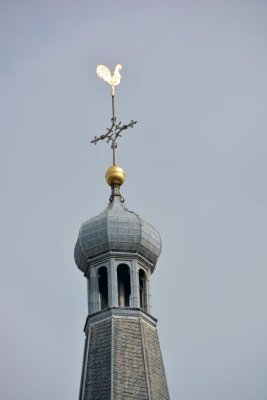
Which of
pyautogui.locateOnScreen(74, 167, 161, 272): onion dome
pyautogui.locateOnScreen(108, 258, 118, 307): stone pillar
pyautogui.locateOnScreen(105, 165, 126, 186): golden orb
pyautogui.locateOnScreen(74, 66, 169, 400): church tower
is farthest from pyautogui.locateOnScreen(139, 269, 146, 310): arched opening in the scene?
pyautogui.locateOnScreen(105, 165, 126, 186): golden orb

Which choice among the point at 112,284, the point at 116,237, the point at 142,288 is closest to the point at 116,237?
the point at 116,237

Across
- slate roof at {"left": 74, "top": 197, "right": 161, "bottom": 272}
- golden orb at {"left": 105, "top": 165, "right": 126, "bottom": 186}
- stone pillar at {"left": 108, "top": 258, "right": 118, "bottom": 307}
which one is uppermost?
golden orb at {"left": 105, "top": 165, "right": 126, "bottom": 186}

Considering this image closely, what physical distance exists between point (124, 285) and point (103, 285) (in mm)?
768

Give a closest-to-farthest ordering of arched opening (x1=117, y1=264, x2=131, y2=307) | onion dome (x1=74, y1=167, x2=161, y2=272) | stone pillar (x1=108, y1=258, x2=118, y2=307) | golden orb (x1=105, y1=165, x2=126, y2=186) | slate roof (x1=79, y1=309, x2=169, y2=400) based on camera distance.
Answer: slate roof (x1=79, y1=309, x2=169, y2=400)
stone pillar (x1=108, y1=258, x2=118, y2=307)
arched opening (x1=117, y1=264, x2=131, y2=307)
onion dome (x1=74, y1=167, x2=161, y2=272)
golden orb (x1=105, y1=165, x2=126, y2=186)

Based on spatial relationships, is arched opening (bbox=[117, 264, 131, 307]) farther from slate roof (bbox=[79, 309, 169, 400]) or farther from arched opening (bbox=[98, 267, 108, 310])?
slate roof (bbox=[79, 309, 169, 400])

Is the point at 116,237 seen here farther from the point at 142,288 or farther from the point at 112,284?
the point at 142,288

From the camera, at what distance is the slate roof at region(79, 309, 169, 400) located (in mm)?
47594

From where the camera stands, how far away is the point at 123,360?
48656 mm

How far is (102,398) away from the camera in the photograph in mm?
47188

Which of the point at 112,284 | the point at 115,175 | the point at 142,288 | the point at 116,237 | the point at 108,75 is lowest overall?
the point at 112,284

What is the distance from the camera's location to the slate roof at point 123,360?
Result: 47.6 m

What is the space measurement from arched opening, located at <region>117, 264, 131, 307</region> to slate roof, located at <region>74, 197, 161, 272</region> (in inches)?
28.6

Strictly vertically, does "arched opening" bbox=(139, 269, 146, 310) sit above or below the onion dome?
below

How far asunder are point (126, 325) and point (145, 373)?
2434mm
